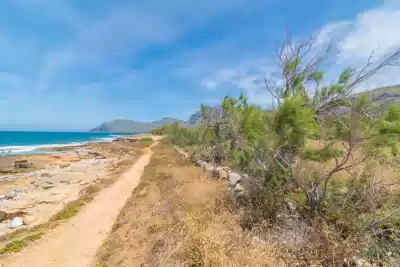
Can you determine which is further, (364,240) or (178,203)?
(178,203)

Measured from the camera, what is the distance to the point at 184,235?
15.0 feet

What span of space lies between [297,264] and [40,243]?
5.77m

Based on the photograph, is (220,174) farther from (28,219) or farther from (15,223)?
(15,223)

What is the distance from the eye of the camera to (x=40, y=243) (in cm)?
536

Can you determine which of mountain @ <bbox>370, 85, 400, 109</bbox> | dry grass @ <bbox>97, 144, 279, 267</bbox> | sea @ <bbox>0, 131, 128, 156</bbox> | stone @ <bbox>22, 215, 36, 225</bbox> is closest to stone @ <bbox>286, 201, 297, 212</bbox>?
dry grass @ <bbox>97, 144, 279, 267</bbox>

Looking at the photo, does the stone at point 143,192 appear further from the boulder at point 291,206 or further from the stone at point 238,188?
the boulder at point 291,206

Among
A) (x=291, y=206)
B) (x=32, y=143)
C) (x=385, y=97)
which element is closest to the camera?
(x=385, y=97)

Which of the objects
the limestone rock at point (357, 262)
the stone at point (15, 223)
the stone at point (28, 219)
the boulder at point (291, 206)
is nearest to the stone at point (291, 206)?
the boulder at point (291, 206)

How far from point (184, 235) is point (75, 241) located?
9.86 feet

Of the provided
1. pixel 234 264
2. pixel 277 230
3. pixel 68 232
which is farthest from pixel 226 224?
pixel 68 232

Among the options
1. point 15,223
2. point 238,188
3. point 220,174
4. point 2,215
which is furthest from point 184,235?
point 2,215

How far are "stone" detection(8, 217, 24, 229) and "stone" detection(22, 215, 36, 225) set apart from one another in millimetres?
102

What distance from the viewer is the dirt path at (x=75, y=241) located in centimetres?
469

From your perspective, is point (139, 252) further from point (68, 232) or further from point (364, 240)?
point (364, 240)
